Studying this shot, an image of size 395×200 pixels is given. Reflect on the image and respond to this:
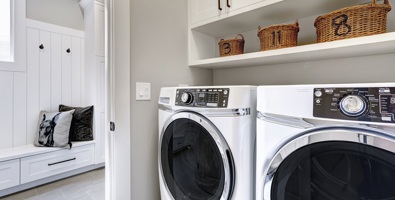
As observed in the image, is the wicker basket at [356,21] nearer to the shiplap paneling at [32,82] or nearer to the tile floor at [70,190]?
the tile floor at [70,190]

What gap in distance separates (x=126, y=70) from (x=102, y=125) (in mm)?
1992

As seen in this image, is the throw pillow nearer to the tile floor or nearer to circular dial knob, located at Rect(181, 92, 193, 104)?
the tile floor

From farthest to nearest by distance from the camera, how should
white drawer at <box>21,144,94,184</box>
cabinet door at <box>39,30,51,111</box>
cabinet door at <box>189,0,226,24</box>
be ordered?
cabinet door at <box>39,30,51,111</box> → white drawer at <box>21,144,94,184</box> → cabinet door at <box>189,0,226,24</box>

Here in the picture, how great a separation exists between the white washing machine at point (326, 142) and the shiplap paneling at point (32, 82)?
9.89ft

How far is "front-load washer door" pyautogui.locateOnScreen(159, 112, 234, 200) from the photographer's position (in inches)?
36.3

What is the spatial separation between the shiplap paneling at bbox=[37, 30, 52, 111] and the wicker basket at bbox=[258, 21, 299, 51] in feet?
9.58

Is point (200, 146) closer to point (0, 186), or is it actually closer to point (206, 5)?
point (206, 5)

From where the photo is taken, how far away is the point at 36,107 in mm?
2629

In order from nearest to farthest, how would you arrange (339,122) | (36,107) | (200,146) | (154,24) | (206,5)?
(339,122) → (200,146) → (154,24) → (206,5) → (36,107)

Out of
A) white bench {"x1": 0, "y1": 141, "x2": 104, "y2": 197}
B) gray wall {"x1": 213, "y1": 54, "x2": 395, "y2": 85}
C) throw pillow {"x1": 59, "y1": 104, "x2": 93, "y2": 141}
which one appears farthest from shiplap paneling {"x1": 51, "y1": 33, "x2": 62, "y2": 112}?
gray wall {"x1": 213, "y1": 54, "x2": 395, "y2": 85}

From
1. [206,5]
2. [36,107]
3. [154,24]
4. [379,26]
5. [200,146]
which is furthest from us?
[36,107]

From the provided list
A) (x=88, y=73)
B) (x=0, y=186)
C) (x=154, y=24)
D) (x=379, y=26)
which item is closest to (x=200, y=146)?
(x=154, y=24)

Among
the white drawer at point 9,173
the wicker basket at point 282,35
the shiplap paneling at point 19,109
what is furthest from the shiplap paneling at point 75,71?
the wicker basket at point 282,35

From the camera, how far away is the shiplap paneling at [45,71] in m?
2.66
